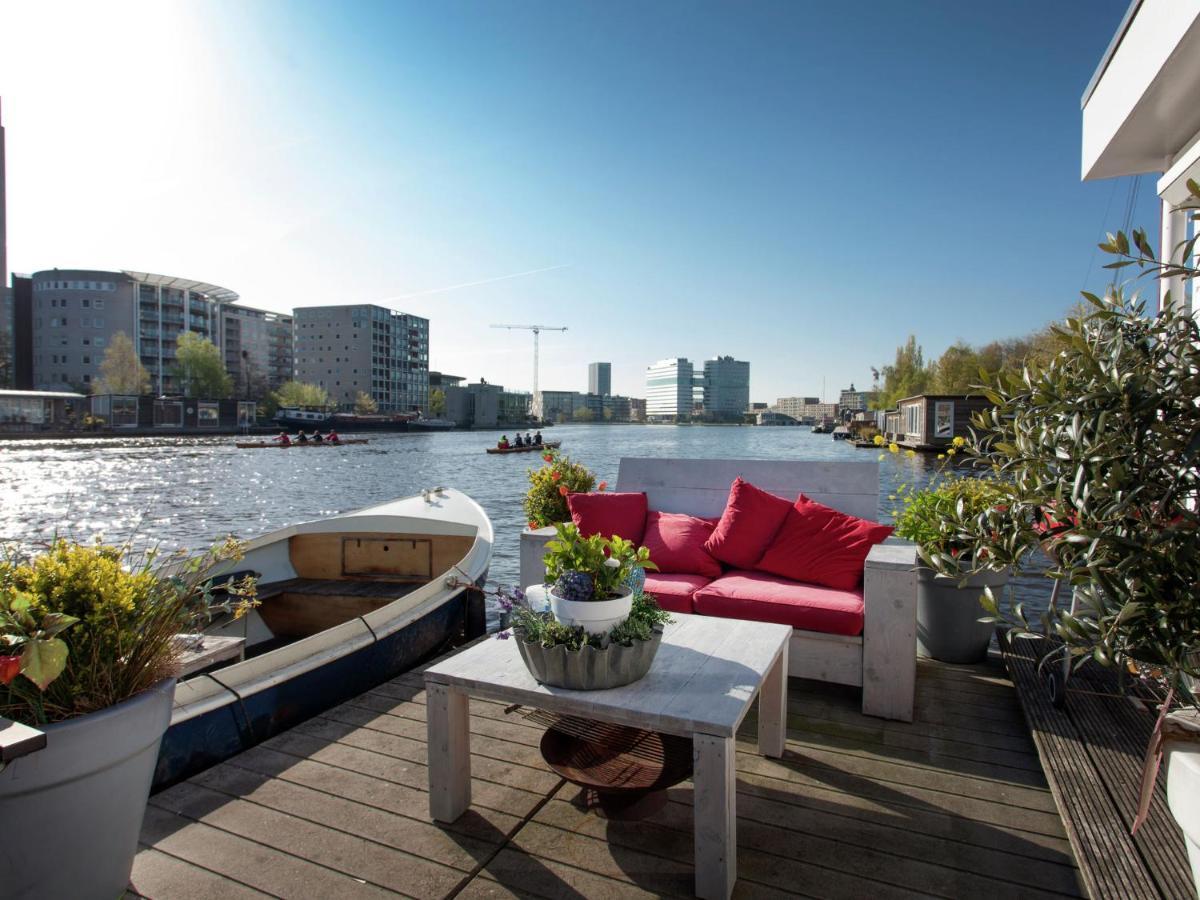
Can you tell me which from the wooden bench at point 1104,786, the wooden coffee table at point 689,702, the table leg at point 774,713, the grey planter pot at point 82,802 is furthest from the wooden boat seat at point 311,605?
the wooden bench at point 1104,786

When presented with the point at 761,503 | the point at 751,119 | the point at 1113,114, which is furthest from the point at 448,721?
the point at 751,119

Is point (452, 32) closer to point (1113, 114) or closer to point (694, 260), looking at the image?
point (1113, 114)

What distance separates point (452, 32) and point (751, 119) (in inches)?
215

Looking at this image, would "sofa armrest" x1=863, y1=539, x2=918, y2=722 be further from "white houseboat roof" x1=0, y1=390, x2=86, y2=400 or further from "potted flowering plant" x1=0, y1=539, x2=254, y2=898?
"white houseboat roof" x1=0, y1=390, x2=86, y2=400

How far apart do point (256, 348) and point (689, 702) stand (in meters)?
96.5

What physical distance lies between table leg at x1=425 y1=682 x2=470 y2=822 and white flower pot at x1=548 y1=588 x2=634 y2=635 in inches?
20.8

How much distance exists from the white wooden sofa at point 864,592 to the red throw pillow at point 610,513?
0.23 m

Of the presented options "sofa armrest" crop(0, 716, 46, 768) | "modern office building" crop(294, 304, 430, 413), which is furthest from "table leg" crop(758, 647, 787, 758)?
"modern office building" crop(294, 304, 430, 413)

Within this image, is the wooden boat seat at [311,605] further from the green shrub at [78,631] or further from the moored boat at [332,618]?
the green shrub at [78,631]

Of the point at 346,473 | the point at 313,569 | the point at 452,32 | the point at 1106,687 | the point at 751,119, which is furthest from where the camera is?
the point at 346,473

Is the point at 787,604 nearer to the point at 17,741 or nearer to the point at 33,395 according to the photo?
the point at 17,741

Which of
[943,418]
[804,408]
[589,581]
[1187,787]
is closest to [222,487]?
[589,581]

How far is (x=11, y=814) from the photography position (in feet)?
4.90

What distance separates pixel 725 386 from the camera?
504 ft
